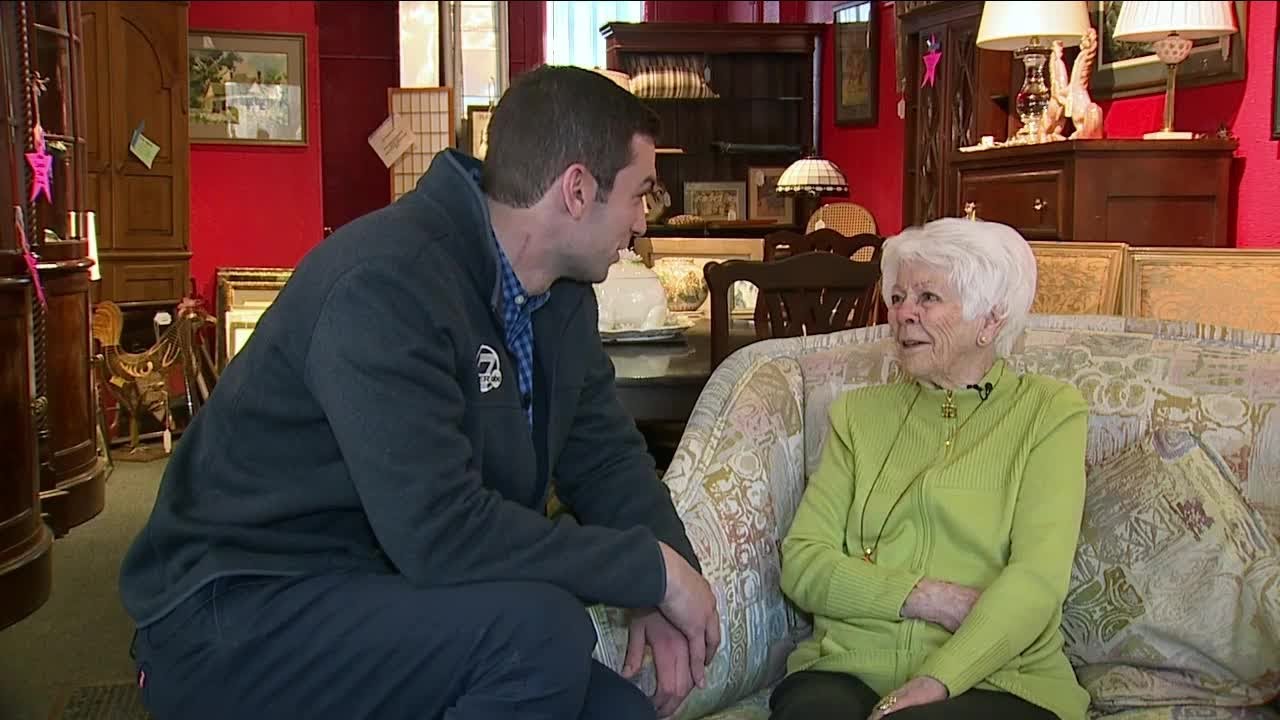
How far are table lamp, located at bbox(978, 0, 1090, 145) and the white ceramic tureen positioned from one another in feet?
7.27

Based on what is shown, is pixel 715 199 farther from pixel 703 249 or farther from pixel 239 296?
pixel 703 249

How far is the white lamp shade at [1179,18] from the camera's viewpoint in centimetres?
432

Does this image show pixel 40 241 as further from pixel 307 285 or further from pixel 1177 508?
pixel 1177 508

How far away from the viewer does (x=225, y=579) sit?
1566 mm

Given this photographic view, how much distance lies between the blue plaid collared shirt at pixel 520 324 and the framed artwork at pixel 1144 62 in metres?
3.67

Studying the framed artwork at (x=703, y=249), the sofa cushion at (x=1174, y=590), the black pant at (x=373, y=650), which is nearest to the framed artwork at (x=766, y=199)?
the framed artwork at (x=703, y=249)

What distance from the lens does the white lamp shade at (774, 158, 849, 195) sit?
7.80 metres

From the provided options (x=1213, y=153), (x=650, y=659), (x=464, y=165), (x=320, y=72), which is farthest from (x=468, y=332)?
(x=320, y=72)

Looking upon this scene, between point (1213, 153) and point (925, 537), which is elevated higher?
point (1213, 153)

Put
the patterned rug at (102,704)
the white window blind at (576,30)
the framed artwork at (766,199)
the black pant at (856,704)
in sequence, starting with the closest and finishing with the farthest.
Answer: the black pant at (856,704) → the patterned rug at (102,704) → the framed artwork at (766,199) → the white window blind at (576,30)

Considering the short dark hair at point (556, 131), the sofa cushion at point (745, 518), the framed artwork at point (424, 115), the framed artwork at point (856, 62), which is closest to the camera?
the short dark hair at point (556, 131)

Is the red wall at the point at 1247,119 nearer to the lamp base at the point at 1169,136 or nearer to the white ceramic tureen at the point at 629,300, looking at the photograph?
the lamp base at the point at 1169,136

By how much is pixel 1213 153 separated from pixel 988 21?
3.08 feet

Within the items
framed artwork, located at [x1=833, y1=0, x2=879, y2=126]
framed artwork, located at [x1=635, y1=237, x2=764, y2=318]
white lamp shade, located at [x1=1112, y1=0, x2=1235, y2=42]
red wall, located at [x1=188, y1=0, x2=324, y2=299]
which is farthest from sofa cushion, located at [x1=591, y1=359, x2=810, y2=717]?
red wall, located at [x1=188, y1=0, x2=324, y2=299]
